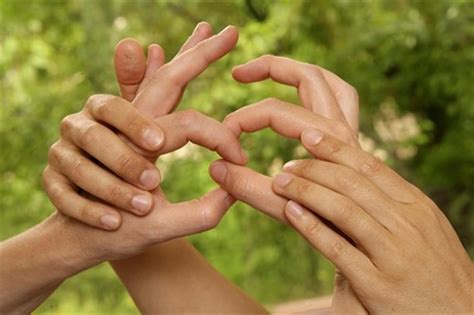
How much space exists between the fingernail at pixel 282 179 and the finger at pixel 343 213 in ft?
0.04

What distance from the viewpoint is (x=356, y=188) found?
87cm

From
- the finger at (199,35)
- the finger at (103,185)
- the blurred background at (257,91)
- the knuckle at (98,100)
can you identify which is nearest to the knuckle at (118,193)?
the finger at (103,185)

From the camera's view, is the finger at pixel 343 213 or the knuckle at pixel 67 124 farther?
the knuckle at pixel 67 124

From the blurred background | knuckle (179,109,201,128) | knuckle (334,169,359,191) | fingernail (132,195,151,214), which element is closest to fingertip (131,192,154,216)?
fingernail (132,195,151,214)

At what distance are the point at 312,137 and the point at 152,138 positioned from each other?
17 cm

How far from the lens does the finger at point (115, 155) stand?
95 cm

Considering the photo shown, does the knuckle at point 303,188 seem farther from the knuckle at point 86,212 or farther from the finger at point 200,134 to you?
the knuckle at point 86,212

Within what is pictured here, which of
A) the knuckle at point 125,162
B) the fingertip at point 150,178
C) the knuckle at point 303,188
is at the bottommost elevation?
the knuckle at point 303,188

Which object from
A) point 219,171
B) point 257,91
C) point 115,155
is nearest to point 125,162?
point 115,155

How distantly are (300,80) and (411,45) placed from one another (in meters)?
2.49

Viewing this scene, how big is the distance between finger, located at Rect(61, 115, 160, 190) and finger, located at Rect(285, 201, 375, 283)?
16 cm

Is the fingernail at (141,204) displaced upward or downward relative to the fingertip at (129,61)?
downward

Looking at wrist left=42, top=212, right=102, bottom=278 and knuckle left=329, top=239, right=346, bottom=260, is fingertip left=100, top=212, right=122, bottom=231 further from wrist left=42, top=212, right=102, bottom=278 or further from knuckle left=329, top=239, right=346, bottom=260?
knuckle left=329, top=239, right=346, bottom=260

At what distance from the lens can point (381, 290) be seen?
85 centimetres
